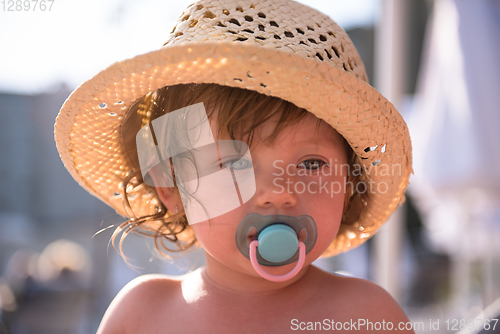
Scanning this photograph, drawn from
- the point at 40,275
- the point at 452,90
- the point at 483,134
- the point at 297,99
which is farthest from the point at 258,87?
the point at 40,275

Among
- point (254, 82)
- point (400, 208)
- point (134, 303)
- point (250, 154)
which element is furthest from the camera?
point (400, 208)

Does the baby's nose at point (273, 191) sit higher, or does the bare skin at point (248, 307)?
the baby's nose at point (273, 191)

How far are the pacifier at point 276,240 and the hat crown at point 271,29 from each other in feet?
0.95

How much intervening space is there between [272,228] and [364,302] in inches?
12.0

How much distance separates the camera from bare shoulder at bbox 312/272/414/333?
31.9 inches

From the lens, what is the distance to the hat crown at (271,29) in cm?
66

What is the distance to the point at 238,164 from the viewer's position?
2.42 ft

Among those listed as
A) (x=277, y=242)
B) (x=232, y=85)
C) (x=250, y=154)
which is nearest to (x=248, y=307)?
(x=277, y=242)

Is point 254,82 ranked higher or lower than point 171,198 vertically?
higher

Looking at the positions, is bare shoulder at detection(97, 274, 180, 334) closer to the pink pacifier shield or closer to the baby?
the baby

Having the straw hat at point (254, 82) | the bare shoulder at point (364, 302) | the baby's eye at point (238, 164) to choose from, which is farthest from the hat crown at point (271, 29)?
the bare shoulder at point (364, 302)

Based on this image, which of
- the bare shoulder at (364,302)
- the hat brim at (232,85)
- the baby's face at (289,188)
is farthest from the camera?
the bare shoulder at (364,302)

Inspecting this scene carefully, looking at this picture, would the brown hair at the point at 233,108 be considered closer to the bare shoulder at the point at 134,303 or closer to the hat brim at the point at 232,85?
the hat brim at the point at 232,85

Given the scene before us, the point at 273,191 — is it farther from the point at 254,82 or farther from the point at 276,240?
the point at 254,82
